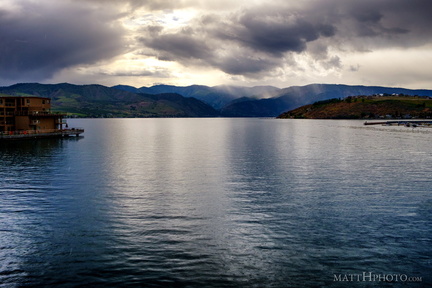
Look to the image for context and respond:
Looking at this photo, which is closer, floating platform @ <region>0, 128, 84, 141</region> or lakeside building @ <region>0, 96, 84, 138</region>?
floating platform @ <region>0, 128, 84, 141</region>

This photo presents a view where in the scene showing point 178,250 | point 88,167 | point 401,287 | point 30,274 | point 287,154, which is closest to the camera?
point 401,287

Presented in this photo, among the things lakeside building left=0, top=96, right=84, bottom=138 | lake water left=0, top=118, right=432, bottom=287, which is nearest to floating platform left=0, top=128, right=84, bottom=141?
lakeside building left=0, top=96, right=84, bottom=138

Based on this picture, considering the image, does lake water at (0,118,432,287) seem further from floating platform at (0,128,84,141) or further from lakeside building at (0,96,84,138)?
lakeside building at (0,96,84,138)

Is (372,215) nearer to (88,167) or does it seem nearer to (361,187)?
(361,187)

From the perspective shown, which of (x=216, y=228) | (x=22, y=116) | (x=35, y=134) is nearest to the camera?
(x=216, y=228)

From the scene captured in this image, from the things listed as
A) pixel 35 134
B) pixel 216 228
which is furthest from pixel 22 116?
pixel 216 228

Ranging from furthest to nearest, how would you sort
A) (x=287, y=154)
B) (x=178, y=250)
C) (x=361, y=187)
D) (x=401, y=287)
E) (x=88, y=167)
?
(x=287, y=154)
(x=88, y=167)
(x=361, y=187)
(x=178, y=250)
(x=401, y=287)

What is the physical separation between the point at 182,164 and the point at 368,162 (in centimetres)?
4800

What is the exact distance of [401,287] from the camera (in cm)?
2411

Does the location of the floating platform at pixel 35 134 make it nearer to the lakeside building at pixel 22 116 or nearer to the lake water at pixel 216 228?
the lakeside building at pixel 22 116

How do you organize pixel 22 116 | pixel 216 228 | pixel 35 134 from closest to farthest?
pixel 216 228 → pixel 35 134 → pixel 22 116

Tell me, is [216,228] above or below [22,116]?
below

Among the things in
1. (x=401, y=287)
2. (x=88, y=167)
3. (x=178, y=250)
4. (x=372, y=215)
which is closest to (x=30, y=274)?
(x=178, y=250)

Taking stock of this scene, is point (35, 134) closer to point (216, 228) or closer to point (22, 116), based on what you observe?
point (22, 116)
